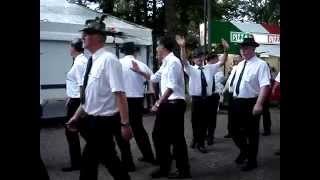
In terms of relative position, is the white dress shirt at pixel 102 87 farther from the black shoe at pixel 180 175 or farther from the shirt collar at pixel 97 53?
the black shoe at pixel 180 175

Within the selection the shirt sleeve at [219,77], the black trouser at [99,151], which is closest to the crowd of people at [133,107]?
the black trouser at [99,151]

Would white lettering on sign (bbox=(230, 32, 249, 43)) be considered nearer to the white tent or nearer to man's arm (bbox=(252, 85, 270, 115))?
the white tent

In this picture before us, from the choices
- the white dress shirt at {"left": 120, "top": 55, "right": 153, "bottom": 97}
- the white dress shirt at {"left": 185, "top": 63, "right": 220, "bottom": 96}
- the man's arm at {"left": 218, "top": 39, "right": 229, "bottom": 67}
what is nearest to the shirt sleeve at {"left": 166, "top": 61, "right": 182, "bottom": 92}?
the white dress shirt at {"left": 120, "top": 55, "right": 153, "bottom": 97}

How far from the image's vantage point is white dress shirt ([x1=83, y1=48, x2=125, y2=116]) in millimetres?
5172

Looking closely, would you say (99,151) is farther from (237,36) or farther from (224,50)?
(237,36)

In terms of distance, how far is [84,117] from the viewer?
5391mm

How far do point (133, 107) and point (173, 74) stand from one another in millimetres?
1311

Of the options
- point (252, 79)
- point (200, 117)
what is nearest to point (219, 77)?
point (200, 117)

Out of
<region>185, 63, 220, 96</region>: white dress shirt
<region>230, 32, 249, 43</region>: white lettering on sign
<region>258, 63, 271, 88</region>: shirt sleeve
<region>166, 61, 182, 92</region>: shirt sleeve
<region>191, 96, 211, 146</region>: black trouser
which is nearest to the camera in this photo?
<region>166, 61, 182, 92</region>: shirt sleeve

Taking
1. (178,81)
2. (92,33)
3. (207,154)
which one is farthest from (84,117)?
(207,154)

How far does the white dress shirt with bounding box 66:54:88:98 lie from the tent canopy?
14.9ft

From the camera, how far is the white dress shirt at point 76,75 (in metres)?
7.59

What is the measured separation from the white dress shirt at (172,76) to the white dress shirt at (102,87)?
1.84 metres
